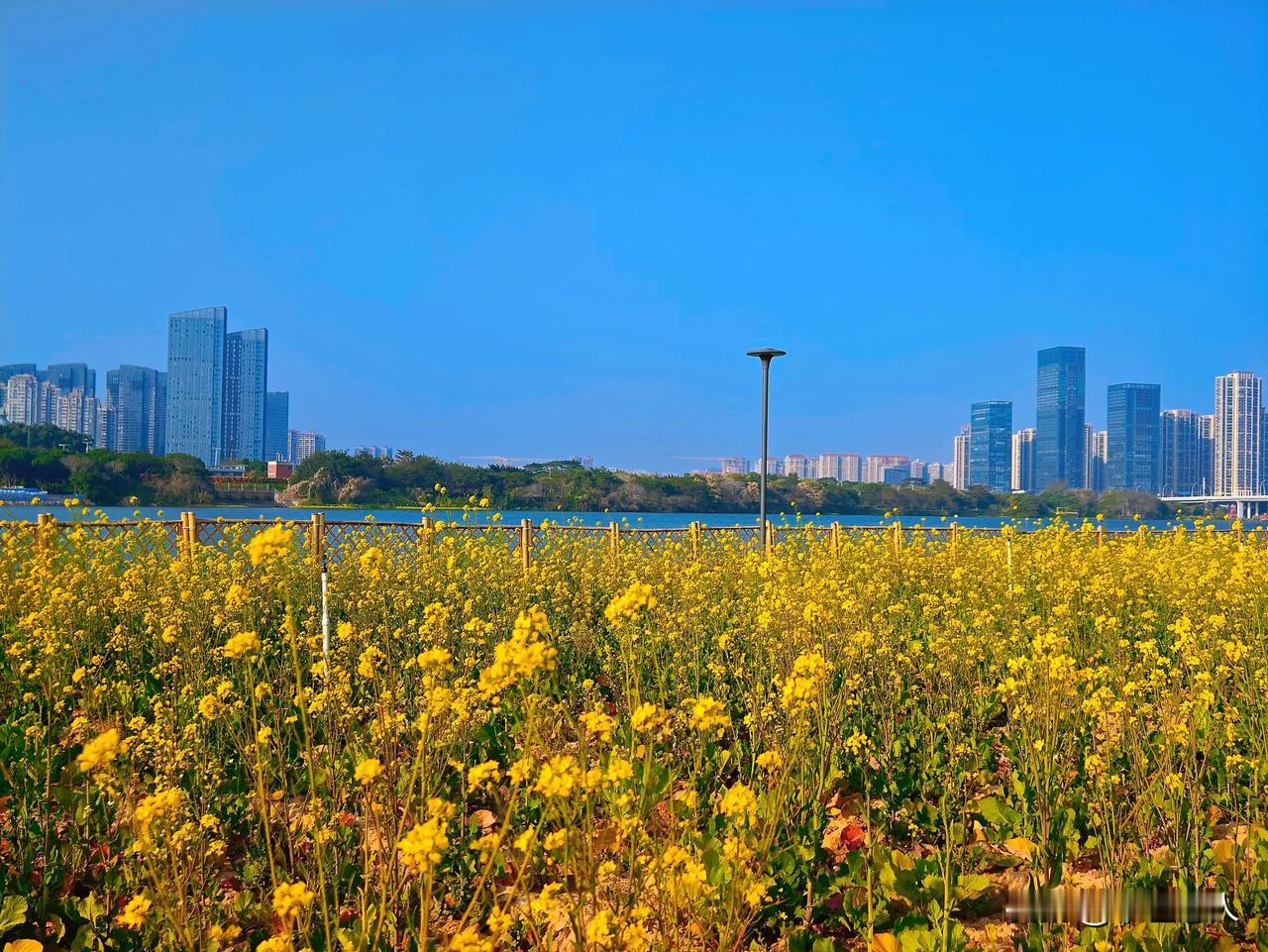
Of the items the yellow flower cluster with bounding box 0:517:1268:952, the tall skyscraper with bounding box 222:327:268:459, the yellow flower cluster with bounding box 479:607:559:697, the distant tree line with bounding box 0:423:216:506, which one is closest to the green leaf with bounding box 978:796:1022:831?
the yellow flower cluster with bounding box 0:517:1268:952

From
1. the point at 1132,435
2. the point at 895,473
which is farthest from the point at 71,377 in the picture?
the point at 1132,435

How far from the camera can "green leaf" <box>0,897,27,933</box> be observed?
2383 mm

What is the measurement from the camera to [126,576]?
575cm

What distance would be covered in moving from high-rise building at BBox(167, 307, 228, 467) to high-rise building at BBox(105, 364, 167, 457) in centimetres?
188

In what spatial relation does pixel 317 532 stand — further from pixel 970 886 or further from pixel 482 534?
pixel 970 886

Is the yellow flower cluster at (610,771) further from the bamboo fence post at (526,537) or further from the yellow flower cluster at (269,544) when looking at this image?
the bamboo fence post at (526,537)

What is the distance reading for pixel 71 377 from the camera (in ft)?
469

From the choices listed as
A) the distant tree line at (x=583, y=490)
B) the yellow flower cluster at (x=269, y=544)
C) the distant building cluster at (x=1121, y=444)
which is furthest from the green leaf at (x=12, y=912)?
the distant building cluster at (x=1121, y=444)

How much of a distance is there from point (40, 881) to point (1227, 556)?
28.6 ft

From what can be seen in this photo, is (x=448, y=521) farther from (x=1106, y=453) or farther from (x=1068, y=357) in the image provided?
(x=1068, y=357)

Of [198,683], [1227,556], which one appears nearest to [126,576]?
[198,683]

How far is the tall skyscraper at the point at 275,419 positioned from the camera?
463 feet

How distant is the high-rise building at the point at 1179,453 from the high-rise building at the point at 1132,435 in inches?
73.5

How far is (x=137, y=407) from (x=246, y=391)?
20189 mm
